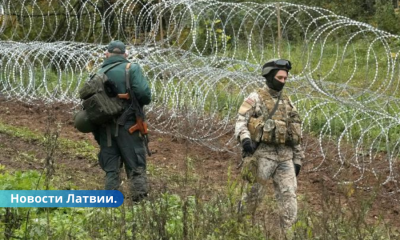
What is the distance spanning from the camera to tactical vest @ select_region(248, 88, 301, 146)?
23.3 ft

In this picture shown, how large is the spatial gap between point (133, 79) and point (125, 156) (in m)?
0.73

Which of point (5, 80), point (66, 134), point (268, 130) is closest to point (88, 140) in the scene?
point (66, 134)

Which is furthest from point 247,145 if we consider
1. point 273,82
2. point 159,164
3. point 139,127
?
point 159,164

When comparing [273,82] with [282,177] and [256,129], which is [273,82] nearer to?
[256,129]

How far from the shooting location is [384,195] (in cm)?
972

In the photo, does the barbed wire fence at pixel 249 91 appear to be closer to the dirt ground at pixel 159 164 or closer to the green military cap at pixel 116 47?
the dirt ground at pixel 159 164

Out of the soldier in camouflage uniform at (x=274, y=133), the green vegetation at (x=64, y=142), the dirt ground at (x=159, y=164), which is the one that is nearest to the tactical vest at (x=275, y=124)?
the soldier in camouflage uniform at (x=274, y=133)

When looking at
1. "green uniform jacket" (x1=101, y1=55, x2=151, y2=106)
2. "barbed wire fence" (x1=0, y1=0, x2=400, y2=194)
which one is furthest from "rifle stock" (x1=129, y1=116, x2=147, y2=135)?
"barbed wire fence" (x1=0, y1=0, x2=400, y2=194)

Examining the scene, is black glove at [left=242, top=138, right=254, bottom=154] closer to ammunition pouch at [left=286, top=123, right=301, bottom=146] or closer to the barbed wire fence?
A: ammunition pouch at [left=286, top=123, right=301, bottom=146]

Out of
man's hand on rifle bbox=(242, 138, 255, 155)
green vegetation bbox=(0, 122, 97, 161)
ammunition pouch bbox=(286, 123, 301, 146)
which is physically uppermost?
ammunition pouch bbox=(286, 123, 301, 146)

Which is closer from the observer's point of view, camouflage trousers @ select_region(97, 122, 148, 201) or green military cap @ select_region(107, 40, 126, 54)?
camouflage trousers @ select_region(97, 122, 148, 201)

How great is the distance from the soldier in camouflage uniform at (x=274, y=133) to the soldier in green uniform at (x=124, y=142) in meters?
1.14

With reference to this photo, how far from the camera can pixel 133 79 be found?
25.9 feet

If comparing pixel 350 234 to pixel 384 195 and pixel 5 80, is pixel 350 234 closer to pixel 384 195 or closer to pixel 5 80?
pixel 384 195
